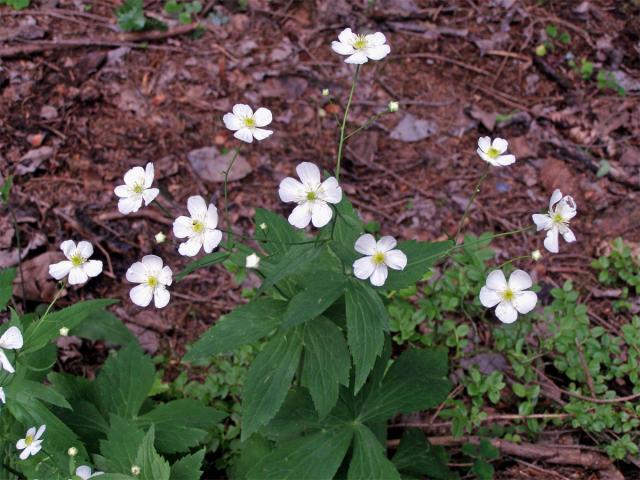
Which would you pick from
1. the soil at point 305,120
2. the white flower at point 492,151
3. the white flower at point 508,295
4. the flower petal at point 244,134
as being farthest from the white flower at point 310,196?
the soil at point 305,120

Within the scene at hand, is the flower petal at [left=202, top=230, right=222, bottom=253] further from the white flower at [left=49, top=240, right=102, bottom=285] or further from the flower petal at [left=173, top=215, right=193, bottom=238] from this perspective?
the white flower at [left=49, top=240, right=102, bottom=285]

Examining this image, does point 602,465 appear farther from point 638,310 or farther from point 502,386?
point 638,310

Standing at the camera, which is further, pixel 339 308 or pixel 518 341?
pixel 518 341

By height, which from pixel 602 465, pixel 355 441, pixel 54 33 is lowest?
pixel 602 465

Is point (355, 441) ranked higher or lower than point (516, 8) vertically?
lower

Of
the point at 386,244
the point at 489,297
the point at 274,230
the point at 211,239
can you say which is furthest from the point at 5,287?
the point at 489,297

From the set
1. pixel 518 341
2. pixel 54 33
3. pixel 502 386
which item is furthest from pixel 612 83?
pixel 54 33
